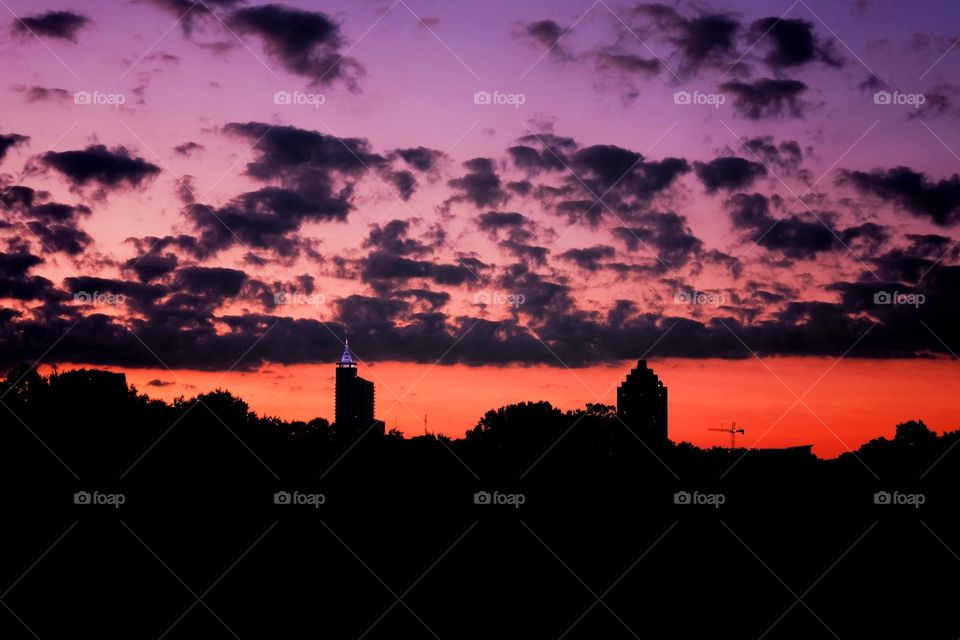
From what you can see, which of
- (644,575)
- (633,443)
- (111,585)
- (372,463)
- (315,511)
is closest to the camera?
(111,585)

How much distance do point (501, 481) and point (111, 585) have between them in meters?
21.4

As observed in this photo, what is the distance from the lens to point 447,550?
48.6m

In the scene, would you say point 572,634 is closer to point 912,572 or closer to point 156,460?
point 912,572

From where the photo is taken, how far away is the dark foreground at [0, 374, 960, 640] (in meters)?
40.3

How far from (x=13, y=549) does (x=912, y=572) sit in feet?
112

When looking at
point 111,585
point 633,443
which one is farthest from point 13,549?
point 633,443

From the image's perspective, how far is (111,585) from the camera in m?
42.5

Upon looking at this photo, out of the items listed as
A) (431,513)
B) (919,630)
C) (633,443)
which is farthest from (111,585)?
(633,443)

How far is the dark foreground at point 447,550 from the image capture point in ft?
132

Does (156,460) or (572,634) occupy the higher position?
(156,460)

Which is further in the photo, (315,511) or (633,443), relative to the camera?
Result: (633,443)

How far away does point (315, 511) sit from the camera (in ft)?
167

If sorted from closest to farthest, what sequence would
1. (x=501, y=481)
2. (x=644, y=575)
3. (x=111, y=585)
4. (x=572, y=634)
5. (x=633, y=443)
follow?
(x=572, y=634), (x=111, y=585), (x=644, y=575), (x=501, y=481), (x=633, y=443)

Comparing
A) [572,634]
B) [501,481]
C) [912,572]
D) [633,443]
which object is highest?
[633,443]
